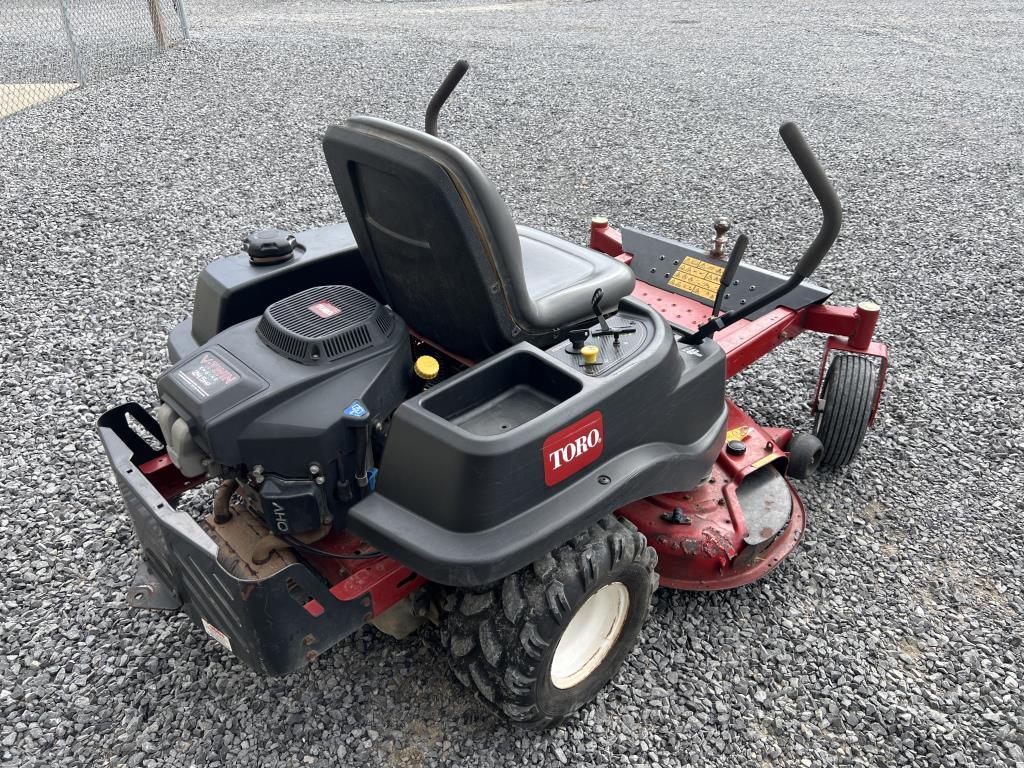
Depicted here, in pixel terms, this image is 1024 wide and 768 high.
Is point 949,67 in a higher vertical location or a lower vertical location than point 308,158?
higher

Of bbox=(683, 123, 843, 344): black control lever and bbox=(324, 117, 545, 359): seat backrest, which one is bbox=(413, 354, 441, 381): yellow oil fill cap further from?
bbox=(683, 123, 843, 344): black control lever

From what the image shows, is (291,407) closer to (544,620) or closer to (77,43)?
(544,620)

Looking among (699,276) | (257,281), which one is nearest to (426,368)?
(257,281)

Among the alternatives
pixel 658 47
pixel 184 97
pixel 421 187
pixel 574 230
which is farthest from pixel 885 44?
pixel 421 187

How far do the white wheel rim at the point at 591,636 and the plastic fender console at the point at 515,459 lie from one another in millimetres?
324

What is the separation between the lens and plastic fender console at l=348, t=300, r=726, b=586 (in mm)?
1743

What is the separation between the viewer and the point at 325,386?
6.35 ft

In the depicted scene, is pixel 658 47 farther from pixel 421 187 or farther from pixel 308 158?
pixel 421 187

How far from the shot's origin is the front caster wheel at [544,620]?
6.36 ft

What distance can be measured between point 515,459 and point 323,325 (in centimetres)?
63

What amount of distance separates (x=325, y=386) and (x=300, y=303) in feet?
0.96

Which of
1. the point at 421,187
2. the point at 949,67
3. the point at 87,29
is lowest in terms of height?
the point at 87,29

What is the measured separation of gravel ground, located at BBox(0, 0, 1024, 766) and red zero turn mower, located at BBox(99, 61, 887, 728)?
238 millimetres

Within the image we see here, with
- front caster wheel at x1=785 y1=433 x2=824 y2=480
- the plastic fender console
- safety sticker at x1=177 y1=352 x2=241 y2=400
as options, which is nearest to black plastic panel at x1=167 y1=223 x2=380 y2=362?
safety sticker at x1=177 y1=352 x2=241 y2=400
